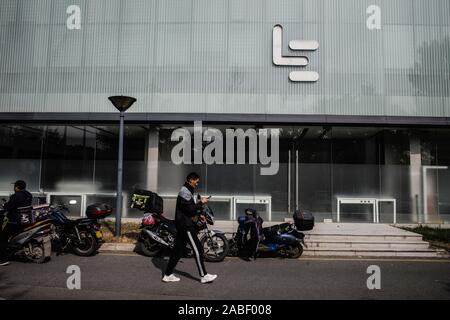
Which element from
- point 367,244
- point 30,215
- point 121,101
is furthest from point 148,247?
point 367,244

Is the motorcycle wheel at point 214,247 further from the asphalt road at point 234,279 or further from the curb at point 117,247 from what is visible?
the curb at point 117,247

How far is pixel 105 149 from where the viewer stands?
14.1 m

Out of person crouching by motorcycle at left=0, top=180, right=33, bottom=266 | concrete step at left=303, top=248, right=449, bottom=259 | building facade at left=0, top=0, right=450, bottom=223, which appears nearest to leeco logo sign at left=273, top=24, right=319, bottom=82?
building facade at left=0, top=0, right=450, bottom=223

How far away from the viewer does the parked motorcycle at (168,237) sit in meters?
7.87

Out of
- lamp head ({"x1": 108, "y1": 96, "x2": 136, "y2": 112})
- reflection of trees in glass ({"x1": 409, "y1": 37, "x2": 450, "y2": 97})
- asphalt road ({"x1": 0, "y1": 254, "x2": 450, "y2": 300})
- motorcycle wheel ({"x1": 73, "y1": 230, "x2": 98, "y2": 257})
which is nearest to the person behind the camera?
asphalt road ({"x1": 0, "y1": 254, "x2": 450, "y2": 300})

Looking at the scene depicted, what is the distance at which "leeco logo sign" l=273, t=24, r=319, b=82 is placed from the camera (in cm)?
1348

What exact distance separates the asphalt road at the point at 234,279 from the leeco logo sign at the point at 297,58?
24.9 feet

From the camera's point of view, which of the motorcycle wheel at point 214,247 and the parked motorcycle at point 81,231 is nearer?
the motorcycle wheel at point 214,247

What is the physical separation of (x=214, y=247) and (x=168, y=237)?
119 centimetres

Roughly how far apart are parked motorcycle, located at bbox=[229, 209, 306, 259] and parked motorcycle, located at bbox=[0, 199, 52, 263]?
13.8 feet

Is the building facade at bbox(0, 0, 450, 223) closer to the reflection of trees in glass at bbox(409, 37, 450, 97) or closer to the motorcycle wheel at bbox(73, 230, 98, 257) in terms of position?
the reflection of trees in glass at bbox(409, 37, 450, 97)

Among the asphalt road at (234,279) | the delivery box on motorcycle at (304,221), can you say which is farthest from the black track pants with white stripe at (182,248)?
the delivery box on motorcycle at (304,221)

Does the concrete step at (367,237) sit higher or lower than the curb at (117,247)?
higher

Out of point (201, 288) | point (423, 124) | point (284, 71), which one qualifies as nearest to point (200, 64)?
point (284, 71)
